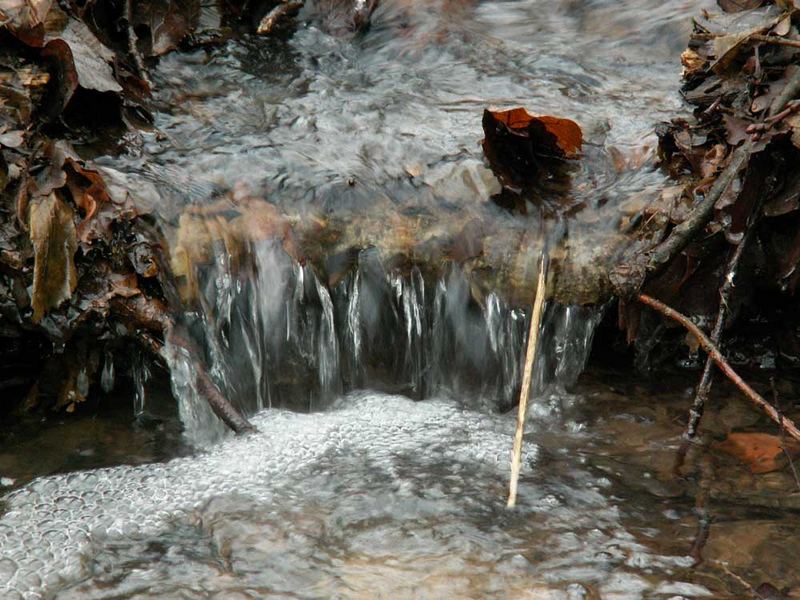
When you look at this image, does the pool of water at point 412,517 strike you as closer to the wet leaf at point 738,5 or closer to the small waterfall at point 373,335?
the small waterfall at point 373,335

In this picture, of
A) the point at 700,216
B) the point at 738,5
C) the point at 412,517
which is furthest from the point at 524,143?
the point at 412,517

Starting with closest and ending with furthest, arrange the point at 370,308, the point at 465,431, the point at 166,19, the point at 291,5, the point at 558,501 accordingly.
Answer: the point at 558,501 → the point at 465,431 → the point at 370,308 → the point at 166,19 → the point at 291,5

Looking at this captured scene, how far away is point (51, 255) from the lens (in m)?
3.04

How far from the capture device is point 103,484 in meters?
2.87

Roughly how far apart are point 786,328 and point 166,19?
3.46m

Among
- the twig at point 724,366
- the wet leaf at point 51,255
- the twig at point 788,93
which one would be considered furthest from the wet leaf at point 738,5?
the wet leaf at point 51,255

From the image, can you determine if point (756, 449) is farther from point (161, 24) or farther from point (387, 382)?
point (161, 24)

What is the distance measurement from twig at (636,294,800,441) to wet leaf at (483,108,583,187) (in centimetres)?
86

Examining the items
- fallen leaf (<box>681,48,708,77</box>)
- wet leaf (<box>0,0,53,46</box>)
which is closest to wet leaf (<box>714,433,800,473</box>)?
fallen leaf (<box>681,48,708,77</box>)

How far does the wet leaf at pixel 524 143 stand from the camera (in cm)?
374

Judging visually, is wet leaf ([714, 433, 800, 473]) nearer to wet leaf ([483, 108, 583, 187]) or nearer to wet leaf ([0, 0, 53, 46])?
wet leaf ([483, 108, 583, 187])

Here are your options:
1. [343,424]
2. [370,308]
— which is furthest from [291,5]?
[343,424]

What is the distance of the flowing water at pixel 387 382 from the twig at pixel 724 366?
0.30 meters

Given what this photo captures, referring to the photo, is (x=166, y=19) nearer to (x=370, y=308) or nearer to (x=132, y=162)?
(x=132, y=162)
